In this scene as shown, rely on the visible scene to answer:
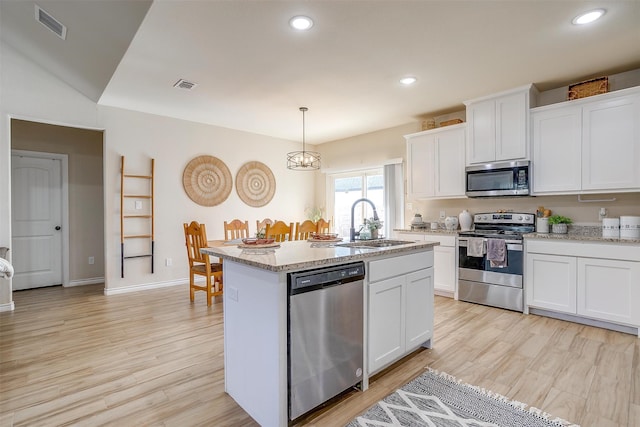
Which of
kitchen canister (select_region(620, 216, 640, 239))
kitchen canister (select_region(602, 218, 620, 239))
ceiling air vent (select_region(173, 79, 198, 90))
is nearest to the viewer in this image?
kitchen canister (select_region(620, 216, 640, 239))

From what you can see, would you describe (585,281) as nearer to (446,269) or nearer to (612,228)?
(612,228)

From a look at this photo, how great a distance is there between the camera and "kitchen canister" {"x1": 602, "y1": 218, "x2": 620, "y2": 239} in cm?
321

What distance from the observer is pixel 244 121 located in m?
5.12

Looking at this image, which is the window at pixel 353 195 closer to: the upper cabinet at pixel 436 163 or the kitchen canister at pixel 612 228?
the upper cabinet at pixel 436 163

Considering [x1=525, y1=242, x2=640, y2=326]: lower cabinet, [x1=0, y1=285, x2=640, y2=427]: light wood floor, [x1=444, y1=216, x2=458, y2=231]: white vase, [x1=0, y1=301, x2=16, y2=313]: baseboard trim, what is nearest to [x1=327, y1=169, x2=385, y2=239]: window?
[x1=444, y1=216, x2=458, y2=231]: white vase

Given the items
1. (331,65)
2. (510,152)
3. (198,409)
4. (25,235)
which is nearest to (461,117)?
(510,152)

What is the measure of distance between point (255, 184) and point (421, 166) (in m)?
2.97

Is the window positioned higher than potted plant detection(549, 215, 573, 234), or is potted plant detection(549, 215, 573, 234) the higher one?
the window

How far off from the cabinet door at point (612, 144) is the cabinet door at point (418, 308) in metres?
2.21

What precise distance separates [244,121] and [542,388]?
4856mm

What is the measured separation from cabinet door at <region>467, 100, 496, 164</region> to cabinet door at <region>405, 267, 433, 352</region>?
211 centimetres

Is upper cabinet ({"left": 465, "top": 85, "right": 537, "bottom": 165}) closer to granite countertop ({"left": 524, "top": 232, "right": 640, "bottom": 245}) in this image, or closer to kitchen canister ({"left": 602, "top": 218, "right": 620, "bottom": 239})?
granite countertop ({"left": 524, "top": 232, "right": 640, "bottom": 245})

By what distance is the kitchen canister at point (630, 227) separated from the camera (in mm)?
3059

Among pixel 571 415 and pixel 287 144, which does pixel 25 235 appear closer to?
pixel 287 144
